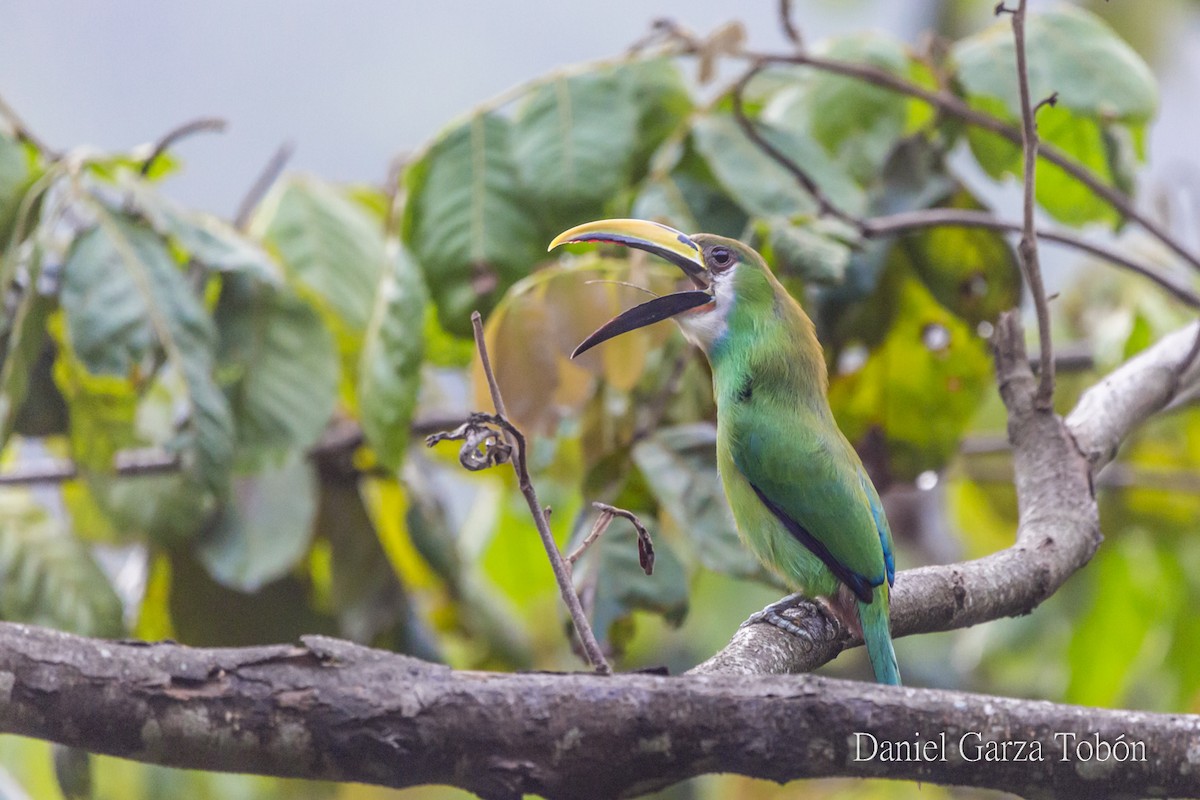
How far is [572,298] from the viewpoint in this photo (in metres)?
3.01

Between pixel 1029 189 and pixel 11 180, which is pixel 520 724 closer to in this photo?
pixel 1029 189

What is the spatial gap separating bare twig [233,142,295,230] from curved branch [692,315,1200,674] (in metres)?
2.20

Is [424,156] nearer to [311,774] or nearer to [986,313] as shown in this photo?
[986,313]

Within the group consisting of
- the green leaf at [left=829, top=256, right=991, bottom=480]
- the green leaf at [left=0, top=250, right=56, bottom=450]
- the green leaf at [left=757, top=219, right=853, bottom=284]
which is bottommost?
the green leaf at [left=829, top=256, right=991, bottom=480]

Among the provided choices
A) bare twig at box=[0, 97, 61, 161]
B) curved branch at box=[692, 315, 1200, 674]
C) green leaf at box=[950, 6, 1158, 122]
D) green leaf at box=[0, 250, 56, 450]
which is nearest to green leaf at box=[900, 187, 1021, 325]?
green leaf at box=[950, 6, 1158, 122]

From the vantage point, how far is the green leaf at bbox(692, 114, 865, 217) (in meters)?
3.32

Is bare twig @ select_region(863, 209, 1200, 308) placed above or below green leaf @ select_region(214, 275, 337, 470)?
above

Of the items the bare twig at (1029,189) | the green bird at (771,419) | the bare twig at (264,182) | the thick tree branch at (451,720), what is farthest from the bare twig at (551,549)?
the bare twig at (264,182)

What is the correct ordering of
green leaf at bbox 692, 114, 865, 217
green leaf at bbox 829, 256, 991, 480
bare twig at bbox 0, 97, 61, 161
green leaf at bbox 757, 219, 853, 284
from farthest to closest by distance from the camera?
green leaf at bbox 829, 256, 991, 480 → bare twig at bbox 0, 97, 61, 161 → green leaf at bbox 692, 114, 865, 217 → green leaf at bbox 757, 219, 853, 284

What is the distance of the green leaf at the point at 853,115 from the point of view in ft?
12.2

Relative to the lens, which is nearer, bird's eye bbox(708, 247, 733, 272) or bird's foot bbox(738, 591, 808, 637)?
bird's foot bbox(738, 591, 808, 637)

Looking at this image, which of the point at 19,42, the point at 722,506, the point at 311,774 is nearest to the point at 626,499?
the point at 722,506

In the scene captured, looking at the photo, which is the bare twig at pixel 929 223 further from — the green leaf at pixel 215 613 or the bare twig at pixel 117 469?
the green leaf at pixel 215 613

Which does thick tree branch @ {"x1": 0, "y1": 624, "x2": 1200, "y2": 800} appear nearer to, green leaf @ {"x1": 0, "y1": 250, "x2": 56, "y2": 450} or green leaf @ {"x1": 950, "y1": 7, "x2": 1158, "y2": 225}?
green leaf @ {"x1": 0, "y1": 250, "x2": 56, "y2": 450}
